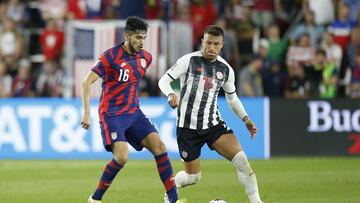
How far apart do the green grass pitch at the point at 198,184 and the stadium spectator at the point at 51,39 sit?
377 centimetres

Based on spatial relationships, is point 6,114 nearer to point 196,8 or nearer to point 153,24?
point 153,24

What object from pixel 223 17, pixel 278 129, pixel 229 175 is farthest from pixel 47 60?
pixel 229 175

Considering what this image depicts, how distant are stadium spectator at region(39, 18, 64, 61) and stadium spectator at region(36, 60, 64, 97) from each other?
466 mm

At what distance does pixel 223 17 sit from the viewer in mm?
22141

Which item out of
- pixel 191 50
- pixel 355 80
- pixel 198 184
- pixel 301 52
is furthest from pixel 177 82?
pixel 198 184

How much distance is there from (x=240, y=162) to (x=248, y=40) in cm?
1076

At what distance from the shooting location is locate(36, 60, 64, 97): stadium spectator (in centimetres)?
2094

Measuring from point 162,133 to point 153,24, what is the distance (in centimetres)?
265

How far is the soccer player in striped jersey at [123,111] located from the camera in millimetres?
10469

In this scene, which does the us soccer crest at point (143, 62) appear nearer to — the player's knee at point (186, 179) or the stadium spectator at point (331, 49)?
the player's knee at point (186, 179)

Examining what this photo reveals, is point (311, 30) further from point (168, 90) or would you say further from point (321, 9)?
point (168, 90)

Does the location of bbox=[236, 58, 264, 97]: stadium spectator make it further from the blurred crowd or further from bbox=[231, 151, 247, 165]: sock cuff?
bbox=[231, 151, 247, 165]: sock cuff

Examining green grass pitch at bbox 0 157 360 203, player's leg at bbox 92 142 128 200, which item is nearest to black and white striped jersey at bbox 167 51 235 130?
player's leg at bbox 92 142 128 200

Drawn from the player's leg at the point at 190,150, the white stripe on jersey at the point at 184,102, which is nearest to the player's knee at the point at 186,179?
the player's leg at the point at 190,150
